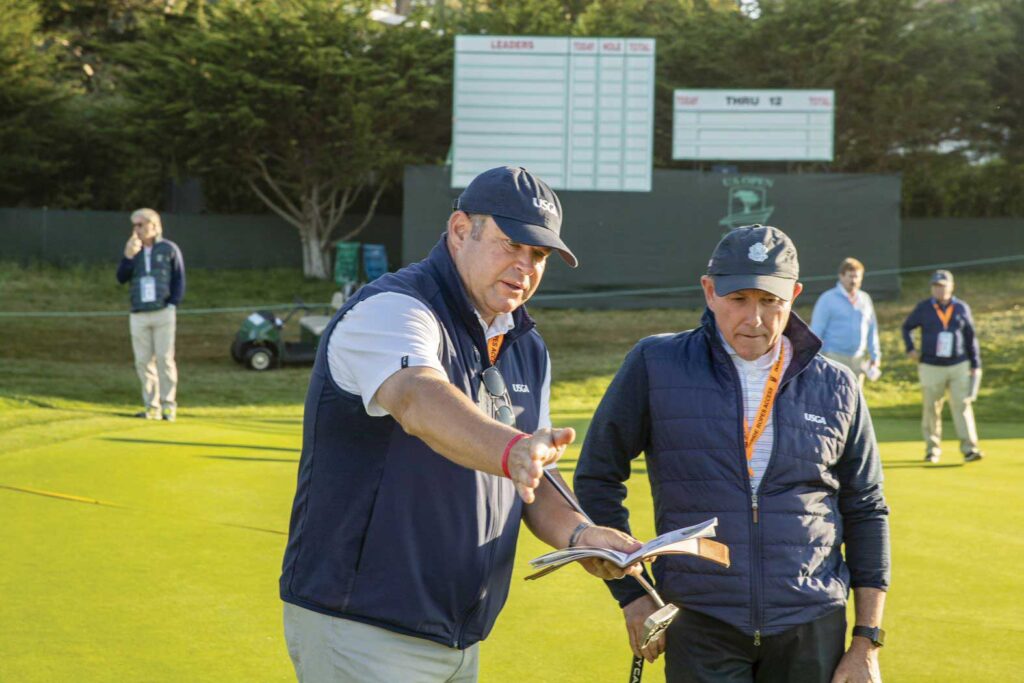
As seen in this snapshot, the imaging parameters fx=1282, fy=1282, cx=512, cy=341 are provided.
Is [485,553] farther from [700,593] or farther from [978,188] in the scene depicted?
[978,188]

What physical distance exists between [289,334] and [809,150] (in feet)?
35.3

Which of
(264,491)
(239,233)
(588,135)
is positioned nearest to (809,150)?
(588,135)

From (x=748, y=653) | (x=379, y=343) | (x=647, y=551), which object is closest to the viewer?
(x=379, y=343)

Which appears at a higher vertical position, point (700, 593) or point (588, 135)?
point (588, 135)

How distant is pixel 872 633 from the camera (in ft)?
11.8

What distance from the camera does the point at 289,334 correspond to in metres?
24.1

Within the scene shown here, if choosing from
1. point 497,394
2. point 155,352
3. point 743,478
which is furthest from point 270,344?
point 497,394

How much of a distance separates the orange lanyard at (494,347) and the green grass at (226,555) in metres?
2.65

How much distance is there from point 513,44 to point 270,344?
795 cm

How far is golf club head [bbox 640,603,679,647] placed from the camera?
3234mm

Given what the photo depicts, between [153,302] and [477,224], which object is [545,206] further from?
[153,302]

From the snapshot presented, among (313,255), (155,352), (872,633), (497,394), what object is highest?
(313,255)

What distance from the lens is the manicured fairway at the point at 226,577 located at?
5566mm

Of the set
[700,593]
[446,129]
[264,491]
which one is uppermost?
[446,129]
